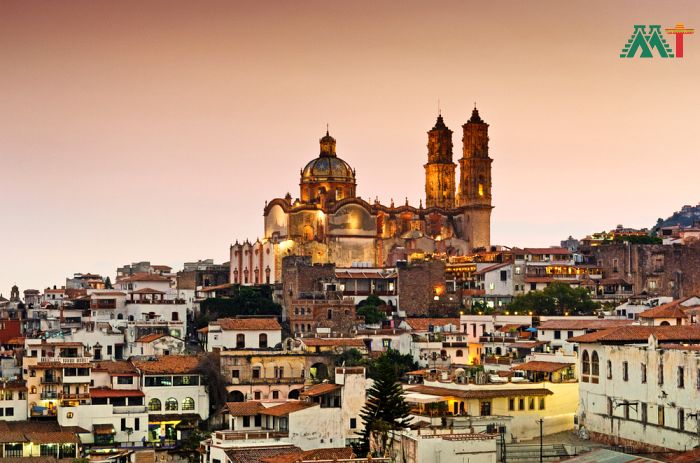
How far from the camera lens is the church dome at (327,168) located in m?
111

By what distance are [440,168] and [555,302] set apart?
37855mm

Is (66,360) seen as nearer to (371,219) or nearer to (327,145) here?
(371,219)

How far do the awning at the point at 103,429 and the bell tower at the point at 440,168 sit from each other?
2309 inches

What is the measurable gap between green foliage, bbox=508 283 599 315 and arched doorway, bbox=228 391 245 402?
17885 millimetres

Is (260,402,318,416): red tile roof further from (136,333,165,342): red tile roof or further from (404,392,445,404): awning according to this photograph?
(136,333,165,342): red tile roof

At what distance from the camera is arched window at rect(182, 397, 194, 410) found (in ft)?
210

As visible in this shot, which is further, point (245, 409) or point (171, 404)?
point (171, 404)

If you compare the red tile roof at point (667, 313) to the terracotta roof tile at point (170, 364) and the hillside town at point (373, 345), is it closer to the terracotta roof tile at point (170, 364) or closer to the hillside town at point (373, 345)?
the hillside town at point (373, 345)

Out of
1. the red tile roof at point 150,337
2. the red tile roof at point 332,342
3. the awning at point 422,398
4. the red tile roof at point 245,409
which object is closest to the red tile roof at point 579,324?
the red tile roof at point 332,342

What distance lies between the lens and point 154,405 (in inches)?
2495

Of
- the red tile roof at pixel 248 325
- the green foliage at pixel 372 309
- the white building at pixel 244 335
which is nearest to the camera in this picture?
the white building at pixel 244 335

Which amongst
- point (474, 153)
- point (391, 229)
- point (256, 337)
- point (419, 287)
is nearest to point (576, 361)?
point (256, 337)

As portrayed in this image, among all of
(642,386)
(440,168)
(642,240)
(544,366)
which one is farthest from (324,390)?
(440,168)

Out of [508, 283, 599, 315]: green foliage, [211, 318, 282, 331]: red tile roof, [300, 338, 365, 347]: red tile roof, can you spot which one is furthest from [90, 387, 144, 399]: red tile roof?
[508, 283, 599, 315]: green foliage
